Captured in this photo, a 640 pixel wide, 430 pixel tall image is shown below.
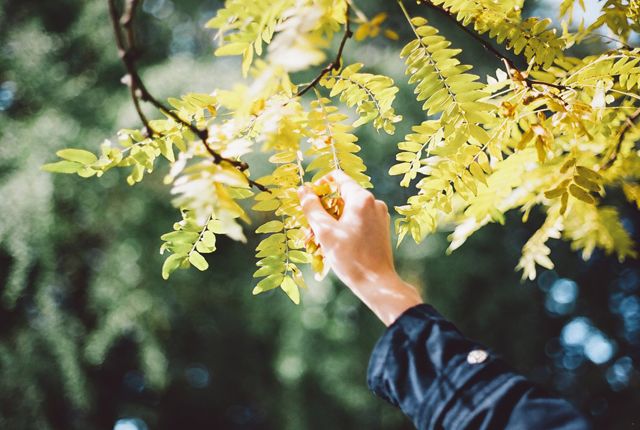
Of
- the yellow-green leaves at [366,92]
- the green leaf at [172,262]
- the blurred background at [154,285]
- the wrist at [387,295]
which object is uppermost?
the yellow-green leaves at [366,92]

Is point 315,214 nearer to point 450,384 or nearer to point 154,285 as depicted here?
point 450,384

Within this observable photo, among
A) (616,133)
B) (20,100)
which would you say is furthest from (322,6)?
(20,100)

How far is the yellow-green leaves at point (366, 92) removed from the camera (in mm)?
782

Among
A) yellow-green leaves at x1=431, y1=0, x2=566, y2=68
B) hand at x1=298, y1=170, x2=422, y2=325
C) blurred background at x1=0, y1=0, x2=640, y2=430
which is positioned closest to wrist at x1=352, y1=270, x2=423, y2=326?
hand at x1=298, y1=170, x2=422, y2=325

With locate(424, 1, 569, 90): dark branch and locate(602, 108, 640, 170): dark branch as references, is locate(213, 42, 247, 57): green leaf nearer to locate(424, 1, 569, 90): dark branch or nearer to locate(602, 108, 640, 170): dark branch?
locate(424, 1, 569, 90): dark branch

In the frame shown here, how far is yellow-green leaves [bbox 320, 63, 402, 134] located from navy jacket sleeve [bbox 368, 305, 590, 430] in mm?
382

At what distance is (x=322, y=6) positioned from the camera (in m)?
0.46

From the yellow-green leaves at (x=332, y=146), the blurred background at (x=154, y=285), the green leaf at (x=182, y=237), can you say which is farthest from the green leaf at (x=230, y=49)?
the blurred background at (x=154, y=285)

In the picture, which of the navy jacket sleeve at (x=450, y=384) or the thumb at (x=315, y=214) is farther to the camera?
the thumb at (x=315, y=214)

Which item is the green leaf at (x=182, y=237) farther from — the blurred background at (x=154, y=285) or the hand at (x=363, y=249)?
the blurred background at (x=154, y=285)

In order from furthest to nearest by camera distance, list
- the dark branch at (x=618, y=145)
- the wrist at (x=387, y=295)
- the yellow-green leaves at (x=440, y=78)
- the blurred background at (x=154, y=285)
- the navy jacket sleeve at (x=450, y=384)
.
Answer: the blurred background at (x=154, y=285) < the dark branch at (x=618, y=145) < the yellow-green leaves at (x=440, y=78) < the wrist at (x=387, y=295) < the navy jacket sleeve at (x=450, y=384)

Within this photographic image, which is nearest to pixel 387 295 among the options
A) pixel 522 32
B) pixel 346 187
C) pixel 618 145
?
pixel 346 187

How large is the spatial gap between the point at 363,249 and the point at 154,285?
3.37m

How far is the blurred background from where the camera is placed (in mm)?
3484
